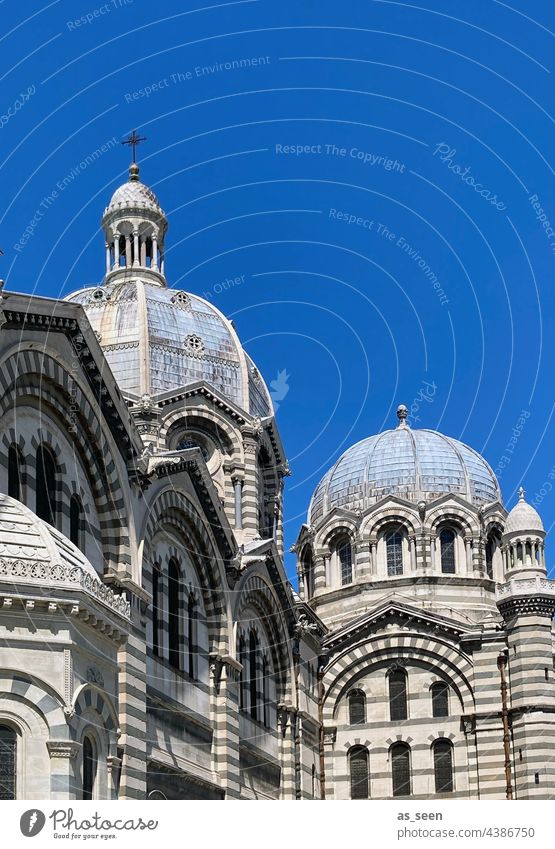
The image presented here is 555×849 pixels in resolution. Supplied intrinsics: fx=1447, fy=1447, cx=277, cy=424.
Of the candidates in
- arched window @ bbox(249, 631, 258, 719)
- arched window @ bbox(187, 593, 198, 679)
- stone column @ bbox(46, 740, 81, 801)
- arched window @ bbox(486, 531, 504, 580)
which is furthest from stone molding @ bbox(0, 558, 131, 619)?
arched window @ bbox(486, 531, 504, 580)

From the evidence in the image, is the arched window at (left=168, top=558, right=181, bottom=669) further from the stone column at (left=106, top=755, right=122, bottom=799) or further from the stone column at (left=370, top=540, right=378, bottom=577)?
the stone column at (left=370, top=540, right=378, bottom=577)

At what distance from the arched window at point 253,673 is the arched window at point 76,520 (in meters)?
12.9

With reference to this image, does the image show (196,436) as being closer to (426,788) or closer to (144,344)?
(144,344)

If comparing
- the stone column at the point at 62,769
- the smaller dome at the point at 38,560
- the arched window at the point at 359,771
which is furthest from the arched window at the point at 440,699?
the stone column at the point at 62,769

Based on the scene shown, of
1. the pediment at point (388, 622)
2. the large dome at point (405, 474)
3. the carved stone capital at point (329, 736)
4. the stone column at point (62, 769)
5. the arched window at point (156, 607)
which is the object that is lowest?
the stone column at point (62, 769)

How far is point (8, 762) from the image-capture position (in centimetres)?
2534

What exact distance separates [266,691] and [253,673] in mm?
1625

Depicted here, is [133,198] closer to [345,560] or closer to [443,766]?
[345,560]

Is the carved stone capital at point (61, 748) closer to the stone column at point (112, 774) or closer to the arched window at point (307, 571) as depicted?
the stone column at point (112, 774)

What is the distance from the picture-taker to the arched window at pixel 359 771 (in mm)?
55406

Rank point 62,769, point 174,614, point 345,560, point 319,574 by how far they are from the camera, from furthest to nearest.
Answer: point 319,574 → point 345,560 → point 174,614 → point 62,769

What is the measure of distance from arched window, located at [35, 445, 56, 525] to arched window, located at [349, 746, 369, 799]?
26.1 m

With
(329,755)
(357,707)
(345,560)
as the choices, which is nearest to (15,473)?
(329,755)

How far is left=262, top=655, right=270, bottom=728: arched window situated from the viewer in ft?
154
